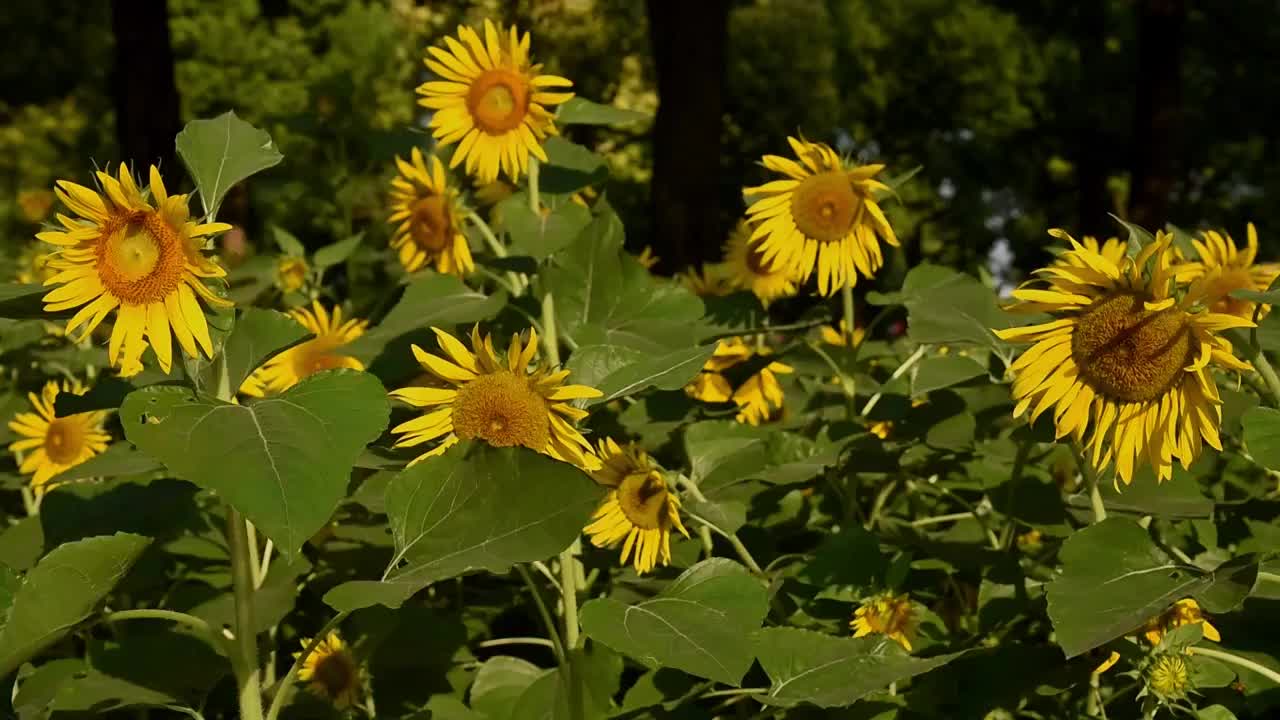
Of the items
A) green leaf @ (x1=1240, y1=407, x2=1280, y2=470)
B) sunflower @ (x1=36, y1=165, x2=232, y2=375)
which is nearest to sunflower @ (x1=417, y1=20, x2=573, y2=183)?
sunflower @ (x1=36, y1=165, x2=232, y2=375)

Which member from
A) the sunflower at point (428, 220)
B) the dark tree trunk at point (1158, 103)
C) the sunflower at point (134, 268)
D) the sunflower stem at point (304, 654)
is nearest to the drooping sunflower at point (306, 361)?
the sunflower at point (428, 220)

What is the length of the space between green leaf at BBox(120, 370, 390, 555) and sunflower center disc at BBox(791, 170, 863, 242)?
1129 millimetres

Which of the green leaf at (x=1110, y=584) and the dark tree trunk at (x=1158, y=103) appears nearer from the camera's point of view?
the green leaf at (x=1110, y=584)

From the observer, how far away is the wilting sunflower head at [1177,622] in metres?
1.82

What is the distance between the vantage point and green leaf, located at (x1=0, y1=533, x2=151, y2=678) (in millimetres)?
1462

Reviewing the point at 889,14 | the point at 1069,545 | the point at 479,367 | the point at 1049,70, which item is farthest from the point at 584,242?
the point at 889,14

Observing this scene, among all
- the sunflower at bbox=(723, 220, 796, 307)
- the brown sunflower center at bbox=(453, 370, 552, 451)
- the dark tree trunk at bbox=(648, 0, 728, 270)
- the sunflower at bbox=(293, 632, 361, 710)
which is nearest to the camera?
the brown sunflower center at bbox=(453, 370, 552, 451)

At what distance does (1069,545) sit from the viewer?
1.70 meters

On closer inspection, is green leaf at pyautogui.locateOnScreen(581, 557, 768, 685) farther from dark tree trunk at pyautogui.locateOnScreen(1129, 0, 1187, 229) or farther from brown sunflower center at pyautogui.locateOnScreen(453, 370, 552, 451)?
dark tree trunk at pyautogui.locateOnScreen(1129, 0, 1187, 229)

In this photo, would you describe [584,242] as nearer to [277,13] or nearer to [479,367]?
[479,367]

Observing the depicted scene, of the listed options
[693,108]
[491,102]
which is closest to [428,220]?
[491,102]

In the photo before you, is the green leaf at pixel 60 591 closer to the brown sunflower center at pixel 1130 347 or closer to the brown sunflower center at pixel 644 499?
the brown sunflower center at pixel 644 499

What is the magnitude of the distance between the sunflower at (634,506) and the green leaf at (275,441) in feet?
1.75

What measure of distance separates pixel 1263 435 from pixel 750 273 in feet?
4.48
